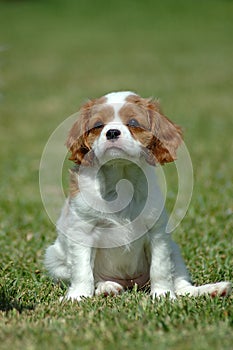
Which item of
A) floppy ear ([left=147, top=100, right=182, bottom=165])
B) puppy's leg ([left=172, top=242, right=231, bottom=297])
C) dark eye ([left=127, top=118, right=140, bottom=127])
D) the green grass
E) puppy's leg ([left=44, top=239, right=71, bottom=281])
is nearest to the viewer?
the green grass

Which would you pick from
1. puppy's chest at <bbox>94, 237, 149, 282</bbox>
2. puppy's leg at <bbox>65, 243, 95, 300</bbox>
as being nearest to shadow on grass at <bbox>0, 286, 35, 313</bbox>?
puppy's leg at <bbox>65, 243, 95, 300</bbox>

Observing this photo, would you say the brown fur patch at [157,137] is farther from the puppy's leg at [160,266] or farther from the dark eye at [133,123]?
the puppy's leg at [160,266]

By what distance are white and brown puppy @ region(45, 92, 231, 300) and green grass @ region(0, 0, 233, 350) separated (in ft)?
0.99

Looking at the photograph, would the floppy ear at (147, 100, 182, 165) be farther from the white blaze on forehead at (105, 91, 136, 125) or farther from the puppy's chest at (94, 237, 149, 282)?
the puppy's chest at (94, 237, 149, 282)

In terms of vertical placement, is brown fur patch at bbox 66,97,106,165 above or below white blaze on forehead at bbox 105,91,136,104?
below

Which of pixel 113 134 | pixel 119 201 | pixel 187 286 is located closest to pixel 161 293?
pixel 187 286

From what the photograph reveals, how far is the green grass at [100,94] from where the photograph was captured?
403 cm

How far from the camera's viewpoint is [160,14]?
3759 centimetres

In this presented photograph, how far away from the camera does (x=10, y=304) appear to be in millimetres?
4844

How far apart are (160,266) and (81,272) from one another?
59 cm

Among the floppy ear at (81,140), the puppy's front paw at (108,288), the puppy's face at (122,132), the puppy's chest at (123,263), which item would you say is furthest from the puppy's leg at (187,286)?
the floppy ear at (81,140)

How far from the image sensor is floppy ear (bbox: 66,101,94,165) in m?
5.11

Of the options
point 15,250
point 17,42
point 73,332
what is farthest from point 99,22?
point 73,332

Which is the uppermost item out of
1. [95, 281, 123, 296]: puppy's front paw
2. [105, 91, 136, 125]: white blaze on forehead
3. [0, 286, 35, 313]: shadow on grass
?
[105, 91, 136, 125]: white blaze on forehead
